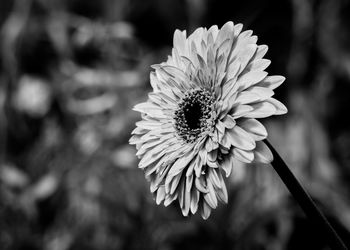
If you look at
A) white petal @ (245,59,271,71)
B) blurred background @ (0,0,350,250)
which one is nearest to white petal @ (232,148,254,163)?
white petal @ (245,59,271,71)

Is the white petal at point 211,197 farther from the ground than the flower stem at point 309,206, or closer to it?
farther from the ground

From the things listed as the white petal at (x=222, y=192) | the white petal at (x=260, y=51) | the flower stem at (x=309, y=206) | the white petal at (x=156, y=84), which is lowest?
the flower stem at (x=309, y=206)

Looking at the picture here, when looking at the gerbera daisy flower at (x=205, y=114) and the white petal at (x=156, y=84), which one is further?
the white petal at (x=156, y=84)

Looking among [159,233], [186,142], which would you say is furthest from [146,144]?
[159,233]

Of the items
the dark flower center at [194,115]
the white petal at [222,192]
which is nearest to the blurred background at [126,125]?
the dark flower center at [194,115]

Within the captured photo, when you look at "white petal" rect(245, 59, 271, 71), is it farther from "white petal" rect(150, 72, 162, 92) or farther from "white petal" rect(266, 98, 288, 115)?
"white petal" rect(150, 72, 162, 92)

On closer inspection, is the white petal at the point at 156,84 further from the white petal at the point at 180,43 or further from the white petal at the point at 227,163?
the white petal at the point at 227,163

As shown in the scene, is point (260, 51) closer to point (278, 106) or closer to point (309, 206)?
point (278, 106)
